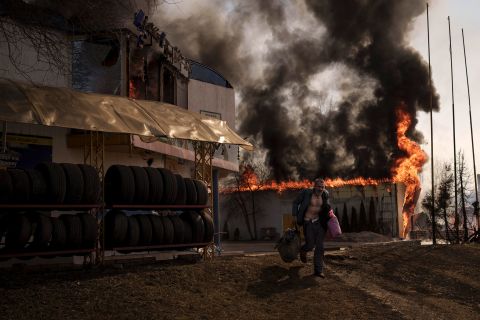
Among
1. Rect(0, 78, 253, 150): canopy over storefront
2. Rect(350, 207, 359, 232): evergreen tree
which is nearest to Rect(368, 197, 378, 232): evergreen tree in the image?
Rect(350, 207, 359, 232): evergreen tree

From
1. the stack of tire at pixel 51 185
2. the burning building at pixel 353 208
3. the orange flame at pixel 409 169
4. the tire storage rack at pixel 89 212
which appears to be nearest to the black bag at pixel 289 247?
the tire storage rack at pixel 89 212

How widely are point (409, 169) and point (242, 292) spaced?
91.5ft

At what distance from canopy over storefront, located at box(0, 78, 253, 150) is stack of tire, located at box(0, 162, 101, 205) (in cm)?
77

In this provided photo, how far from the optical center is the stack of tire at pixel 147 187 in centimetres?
1065

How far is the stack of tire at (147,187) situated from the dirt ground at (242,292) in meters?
1.22

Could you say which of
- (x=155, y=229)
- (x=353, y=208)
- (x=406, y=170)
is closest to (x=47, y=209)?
(x=155, y=229)

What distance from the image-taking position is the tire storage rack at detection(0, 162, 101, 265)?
920 centimetres

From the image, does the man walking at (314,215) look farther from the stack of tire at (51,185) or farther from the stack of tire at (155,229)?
the stack of tire at (51,185)

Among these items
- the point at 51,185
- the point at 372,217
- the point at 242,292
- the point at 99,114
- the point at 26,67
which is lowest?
the point at 242,292

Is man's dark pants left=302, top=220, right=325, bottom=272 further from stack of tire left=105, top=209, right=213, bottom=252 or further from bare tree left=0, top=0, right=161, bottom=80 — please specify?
bare tree left=0, top=0, right=161, bottom=80

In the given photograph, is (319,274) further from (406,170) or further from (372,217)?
(406,170)

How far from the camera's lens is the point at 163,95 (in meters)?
21.0

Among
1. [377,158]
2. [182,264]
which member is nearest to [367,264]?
[182,264]

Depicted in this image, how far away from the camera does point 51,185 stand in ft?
31.4
